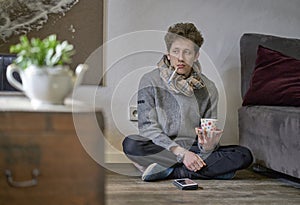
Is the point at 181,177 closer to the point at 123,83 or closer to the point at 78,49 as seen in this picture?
the point at 123,83

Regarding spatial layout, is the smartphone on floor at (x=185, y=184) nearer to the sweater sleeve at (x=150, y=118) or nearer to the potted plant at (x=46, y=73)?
the sweater sleeve at (x=150, y=118)

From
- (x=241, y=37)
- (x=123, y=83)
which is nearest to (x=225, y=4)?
(x=241, y=37)

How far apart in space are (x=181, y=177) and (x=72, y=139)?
1528 millimetres

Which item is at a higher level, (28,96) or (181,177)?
(28,96)

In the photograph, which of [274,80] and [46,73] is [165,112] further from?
[46,73]

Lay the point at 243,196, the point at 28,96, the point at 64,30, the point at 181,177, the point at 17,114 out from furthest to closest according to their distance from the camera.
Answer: the point at 64,30 → the point at 181,177 → the point at 243,196 → the point at 28,96 → the point at 17,114

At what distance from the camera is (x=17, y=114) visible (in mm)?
1028

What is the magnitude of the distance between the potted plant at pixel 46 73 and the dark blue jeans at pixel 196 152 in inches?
56.9

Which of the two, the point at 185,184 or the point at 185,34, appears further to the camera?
the point at 185,34

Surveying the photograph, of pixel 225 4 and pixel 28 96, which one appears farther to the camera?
pixel 225 4

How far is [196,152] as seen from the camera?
257 centimetres

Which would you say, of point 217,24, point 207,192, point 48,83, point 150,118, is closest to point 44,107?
point 48,83

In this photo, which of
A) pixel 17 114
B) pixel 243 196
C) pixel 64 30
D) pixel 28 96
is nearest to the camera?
pixel 17 114

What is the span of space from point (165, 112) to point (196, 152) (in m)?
0.26
